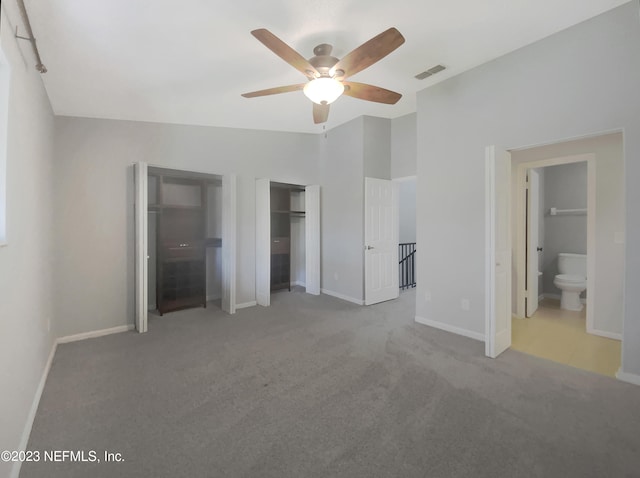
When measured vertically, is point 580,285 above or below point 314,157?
below

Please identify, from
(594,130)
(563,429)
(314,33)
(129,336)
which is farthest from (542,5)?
(129,336)

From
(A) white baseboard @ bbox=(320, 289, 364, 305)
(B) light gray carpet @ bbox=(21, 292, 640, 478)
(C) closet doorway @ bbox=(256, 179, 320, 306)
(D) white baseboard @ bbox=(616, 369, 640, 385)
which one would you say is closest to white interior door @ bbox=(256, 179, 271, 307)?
(C) closet doorway @ bbox=(256, 179, 320, 306)

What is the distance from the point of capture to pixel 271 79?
2.80m

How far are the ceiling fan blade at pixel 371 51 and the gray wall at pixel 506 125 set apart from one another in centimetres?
164

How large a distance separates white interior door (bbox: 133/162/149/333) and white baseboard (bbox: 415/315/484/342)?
11.0 ft

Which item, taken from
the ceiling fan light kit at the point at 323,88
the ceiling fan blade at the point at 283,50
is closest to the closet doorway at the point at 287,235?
the ceiling fan light kit at the point at 323,88

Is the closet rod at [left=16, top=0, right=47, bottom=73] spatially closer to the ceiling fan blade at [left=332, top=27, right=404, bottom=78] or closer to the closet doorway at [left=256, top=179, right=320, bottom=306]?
the ceiling fan blade at [left=332, top=27, right=404, bottom=78]

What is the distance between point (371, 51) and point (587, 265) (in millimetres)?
3435

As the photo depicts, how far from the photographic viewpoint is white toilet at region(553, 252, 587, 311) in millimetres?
3990

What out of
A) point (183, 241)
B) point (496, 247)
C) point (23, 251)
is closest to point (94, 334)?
point (183, 241)

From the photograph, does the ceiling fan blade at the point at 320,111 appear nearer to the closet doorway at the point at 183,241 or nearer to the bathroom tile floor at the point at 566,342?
the closet doorway at the point at 183,241

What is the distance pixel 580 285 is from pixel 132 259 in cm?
599

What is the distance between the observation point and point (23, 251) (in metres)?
1.83

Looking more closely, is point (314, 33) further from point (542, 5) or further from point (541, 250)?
point (541, 250)
